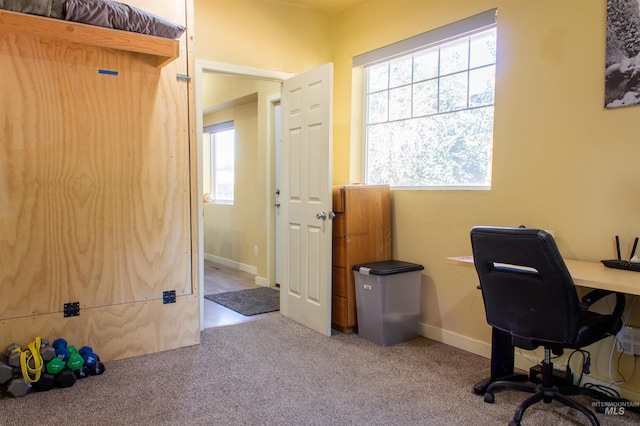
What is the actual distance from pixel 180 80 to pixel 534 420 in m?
2.88

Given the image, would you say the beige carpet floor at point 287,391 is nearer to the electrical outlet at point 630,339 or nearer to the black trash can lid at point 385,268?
the electrical outlet at point 630,339

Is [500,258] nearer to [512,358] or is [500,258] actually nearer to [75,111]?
[512,358]

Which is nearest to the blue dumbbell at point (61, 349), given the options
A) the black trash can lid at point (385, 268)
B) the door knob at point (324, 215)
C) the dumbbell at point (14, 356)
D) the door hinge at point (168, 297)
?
the dumbbell at point (14, 356)

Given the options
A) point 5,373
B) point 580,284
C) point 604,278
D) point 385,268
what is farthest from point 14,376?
point 604,278

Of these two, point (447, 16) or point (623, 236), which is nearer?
point (623, 236)

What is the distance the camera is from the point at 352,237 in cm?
334

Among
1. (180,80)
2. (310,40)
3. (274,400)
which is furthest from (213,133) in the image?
(274,400)

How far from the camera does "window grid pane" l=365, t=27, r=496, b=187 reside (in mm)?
2980

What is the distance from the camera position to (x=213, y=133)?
670cm

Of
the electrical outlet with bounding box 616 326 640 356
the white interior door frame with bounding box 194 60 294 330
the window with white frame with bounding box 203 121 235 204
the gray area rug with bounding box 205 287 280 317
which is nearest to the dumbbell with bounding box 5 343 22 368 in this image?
the white interior door frame with bounding box 194 60 294 330

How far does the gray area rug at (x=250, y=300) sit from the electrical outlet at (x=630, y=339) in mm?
2637

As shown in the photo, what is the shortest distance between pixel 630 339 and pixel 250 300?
10.2ft

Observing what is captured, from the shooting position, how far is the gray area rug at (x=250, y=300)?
4004 millimetres

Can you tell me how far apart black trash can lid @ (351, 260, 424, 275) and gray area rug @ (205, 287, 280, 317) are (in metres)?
1.16
